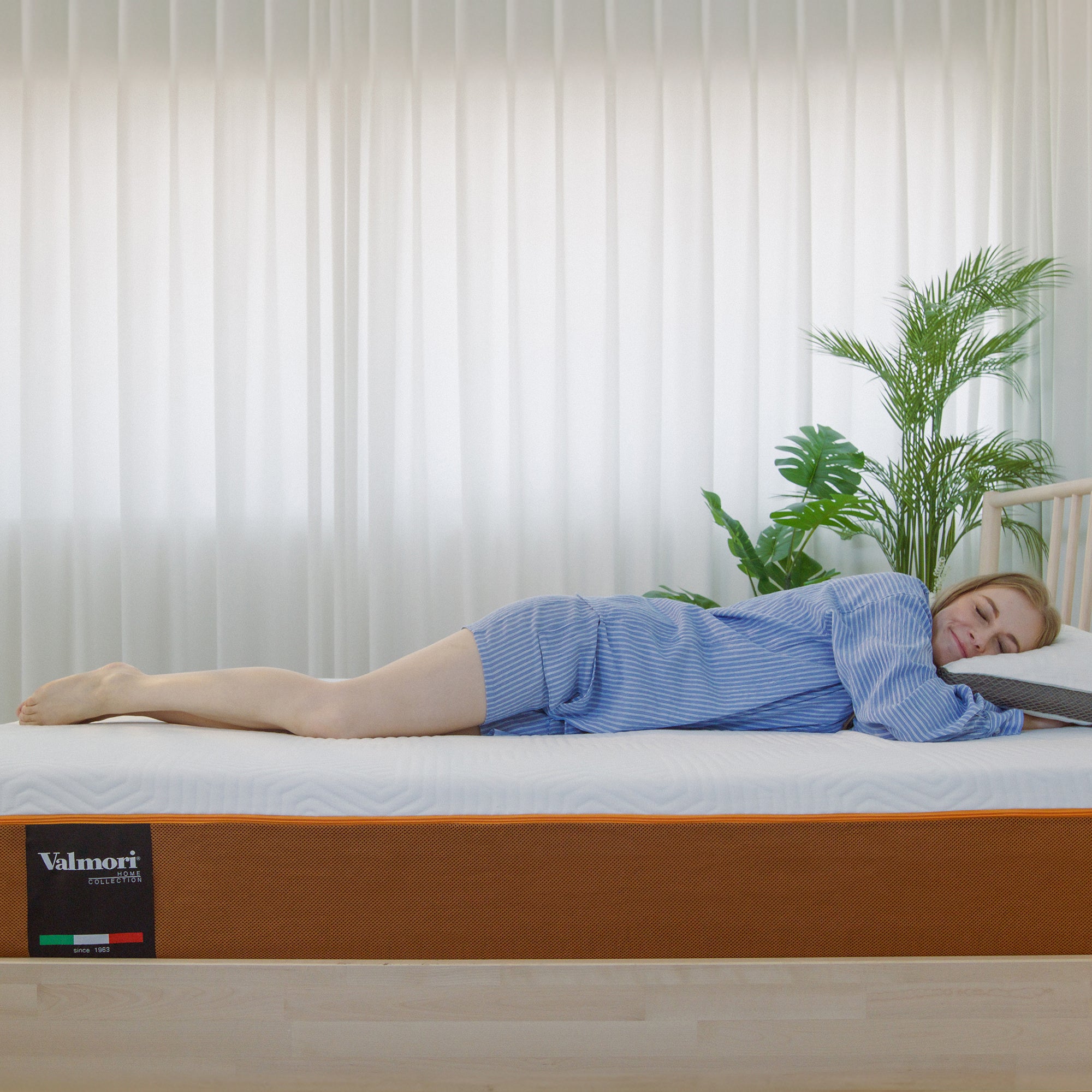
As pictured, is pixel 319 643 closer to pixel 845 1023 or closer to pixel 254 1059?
pixel 254 1059

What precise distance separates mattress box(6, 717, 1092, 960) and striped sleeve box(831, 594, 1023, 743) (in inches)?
7.1

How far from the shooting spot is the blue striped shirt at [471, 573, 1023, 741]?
1223 millimetres

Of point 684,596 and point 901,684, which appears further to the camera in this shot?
point 684,596

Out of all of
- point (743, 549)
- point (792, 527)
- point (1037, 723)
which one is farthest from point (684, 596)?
point (1037, 723)

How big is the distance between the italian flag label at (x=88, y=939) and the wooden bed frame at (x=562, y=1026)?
4 centimetres

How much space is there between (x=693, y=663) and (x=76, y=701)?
33.6 inches

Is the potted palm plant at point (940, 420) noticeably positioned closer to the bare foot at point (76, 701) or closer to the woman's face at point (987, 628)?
the woman's face at point (987, 628)

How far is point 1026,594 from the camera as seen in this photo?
1290 mm

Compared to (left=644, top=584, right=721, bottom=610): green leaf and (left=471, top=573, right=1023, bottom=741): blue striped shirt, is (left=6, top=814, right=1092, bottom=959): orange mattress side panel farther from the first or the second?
(left=644, top=584, right=721, bottom=610): green leaf

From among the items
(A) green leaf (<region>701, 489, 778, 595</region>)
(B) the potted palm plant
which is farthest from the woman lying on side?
(A) green leaf (<region>701, 489, 778, 595</region>)

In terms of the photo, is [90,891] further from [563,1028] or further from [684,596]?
[684,596]

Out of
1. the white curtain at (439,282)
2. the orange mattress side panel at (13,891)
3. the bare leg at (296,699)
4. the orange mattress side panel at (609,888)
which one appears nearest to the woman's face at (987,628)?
the orange mattress side panel at (609,888)

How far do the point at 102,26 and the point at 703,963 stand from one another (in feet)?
10.3

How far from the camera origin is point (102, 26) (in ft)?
8.90
